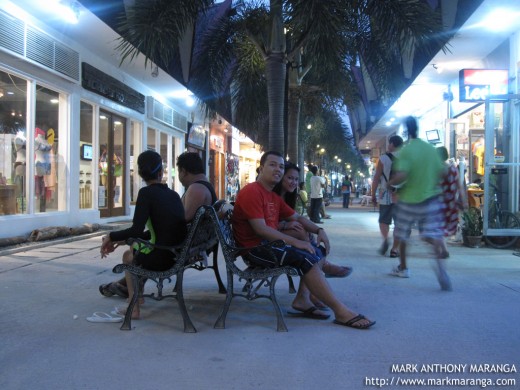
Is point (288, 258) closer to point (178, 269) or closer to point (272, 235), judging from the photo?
point (272, 235)

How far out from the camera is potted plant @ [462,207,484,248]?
880cm

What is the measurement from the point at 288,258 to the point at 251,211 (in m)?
0.50

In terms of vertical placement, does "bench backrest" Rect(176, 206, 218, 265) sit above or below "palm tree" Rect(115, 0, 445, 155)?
below

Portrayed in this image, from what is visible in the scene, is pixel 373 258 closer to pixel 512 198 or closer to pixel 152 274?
pixel 512 198

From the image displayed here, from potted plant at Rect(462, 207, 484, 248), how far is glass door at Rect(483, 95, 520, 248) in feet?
0.61

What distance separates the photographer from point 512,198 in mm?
9406

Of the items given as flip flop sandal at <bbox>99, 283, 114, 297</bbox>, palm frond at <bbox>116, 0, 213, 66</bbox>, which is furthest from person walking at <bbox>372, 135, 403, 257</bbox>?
palm frond at <bbox>116, 0, 213, 66</bbox>

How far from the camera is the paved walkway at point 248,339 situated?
2791 millimetres

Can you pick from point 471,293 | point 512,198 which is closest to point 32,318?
point 471,293

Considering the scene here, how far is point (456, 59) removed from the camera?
11258mm

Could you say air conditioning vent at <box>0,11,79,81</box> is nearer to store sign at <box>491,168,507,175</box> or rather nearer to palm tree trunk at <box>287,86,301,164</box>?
palm tree trunk at <box>287,86,301,164</box>

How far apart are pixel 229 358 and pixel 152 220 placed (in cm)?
130

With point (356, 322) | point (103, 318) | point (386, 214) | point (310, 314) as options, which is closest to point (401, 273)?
point (386, 214)

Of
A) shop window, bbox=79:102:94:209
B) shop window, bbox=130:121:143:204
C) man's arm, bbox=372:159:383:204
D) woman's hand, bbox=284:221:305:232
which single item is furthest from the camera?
shop window, bbox=130:121:143:204
